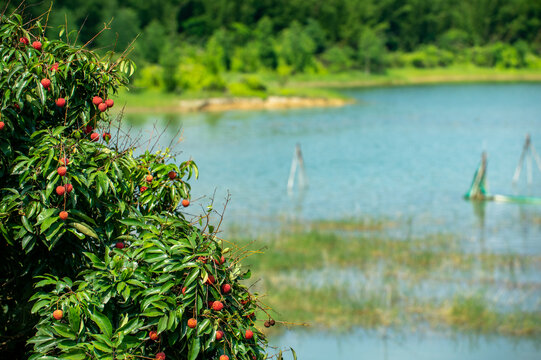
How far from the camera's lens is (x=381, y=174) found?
25891 mm

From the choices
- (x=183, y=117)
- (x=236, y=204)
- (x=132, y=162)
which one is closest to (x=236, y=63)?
(x=183, y=117)

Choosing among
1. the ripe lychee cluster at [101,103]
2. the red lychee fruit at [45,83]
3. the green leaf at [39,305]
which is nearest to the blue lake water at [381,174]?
the ripe lychee cluster at [101,103]

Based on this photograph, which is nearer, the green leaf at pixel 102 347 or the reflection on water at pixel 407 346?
the green leaf at pixel 102 347

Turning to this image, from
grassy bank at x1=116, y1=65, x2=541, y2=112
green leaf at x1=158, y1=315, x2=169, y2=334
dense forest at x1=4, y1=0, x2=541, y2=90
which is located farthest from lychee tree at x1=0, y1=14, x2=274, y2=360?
dense forest at x1=4, y1=0, x2=541, y2=90

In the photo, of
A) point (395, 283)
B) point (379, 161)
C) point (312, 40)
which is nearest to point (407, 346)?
point (395, 283)

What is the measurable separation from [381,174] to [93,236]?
22579 mm

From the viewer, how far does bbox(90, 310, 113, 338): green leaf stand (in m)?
3.58

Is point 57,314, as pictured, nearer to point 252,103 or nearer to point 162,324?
point 162,324

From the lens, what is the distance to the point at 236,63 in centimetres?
7962

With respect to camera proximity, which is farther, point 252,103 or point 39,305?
point 252,103

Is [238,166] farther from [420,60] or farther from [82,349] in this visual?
[420,60]

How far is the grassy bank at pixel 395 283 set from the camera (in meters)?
10.8

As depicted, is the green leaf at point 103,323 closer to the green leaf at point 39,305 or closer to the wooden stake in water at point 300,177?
the green leaf at point 39,305

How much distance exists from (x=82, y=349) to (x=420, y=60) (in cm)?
9473
